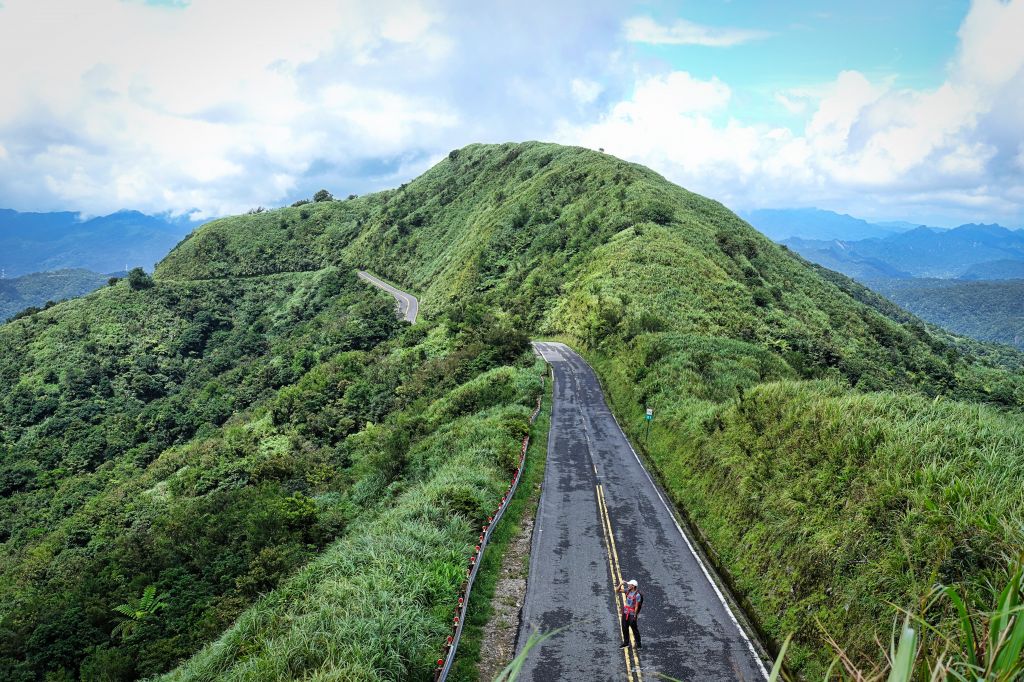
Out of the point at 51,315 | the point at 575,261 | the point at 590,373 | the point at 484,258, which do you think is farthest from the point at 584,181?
the point at 51,315

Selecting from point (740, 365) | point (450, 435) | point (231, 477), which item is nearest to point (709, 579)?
point (450, 435)

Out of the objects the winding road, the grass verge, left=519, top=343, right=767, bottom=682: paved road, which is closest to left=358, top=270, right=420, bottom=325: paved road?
the grass verge

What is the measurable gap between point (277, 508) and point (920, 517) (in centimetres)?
1997

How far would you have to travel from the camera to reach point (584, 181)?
292 ft

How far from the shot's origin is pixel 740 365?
1330 inches

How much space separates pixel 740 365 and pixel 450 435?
1867 cm

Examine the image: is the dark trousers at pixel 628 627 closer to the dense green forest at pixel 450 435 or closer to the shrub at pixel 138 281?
the dense green forest at pixel 450 435

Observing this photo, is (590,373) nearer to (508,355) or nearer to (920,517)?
(508,355)

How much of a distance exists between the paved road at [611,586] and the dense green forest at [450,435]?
4.39ft

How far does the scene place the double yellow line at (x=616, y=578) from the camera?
12055 millimetres

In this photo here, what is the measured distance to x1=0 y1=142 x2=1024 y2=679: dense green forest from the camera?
1177cm

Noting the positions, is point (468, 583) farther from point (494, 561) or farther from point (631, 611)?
point (631, 611)

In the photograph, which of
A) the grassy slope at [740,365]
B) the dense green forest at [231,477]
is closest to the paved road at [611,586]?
the grassy slope at [740,365]

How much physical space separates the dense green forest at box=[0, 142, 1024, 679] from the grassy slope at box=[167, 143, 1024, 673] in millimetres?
111
